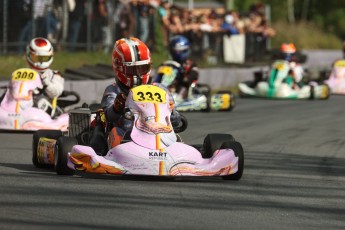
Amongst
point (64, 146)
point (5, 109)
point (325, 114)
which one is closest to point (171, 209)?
point (64, 146)

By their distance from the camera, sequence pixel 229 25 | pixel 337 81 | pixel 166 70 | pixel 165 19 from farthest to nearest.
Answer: pixel 229 25 < pixel 165 19 < pixel 337 81 < pixel 166 70

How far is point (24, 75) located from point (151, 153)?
5288 mm

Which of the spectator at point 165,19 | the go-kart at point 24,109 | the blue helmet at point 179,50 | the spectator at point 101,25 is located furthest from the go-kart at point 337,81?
the go-kart at point 24,109

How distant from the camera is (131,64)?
32.9 ft


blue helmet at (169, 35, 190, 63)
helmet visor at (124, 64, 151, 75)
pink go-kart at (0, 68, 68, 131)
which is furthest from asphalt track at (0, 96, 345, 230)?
blue helmet at (169, 35, 190, 63)

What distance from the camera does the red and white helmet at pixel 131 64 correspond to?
1003 cm

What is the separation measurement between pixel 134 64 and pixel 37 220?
3277 millimetres

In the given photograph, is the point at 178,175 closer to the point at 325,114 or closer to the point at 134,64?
the point at 134,64

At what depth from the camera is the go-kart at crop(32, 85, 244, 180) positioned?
8930mm

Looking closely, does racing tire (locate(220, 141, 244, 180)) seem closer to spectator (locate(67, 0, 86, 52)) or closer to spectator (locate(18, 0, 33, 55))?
A: spectator (locate(18, 0, 33, 55))

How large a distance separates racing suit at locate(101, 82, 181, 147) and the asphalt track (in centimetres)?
34

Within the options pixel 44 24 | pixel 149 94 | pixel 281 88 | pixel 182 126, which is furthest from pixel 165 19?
pixel 149 94

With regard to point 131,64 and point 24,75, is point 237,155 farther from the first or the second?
point 24,75

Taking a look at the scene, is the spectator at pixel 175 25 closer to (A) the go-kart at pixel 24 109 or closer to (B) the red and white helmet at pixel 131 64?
(A) the go-kart at pixel 24 109
